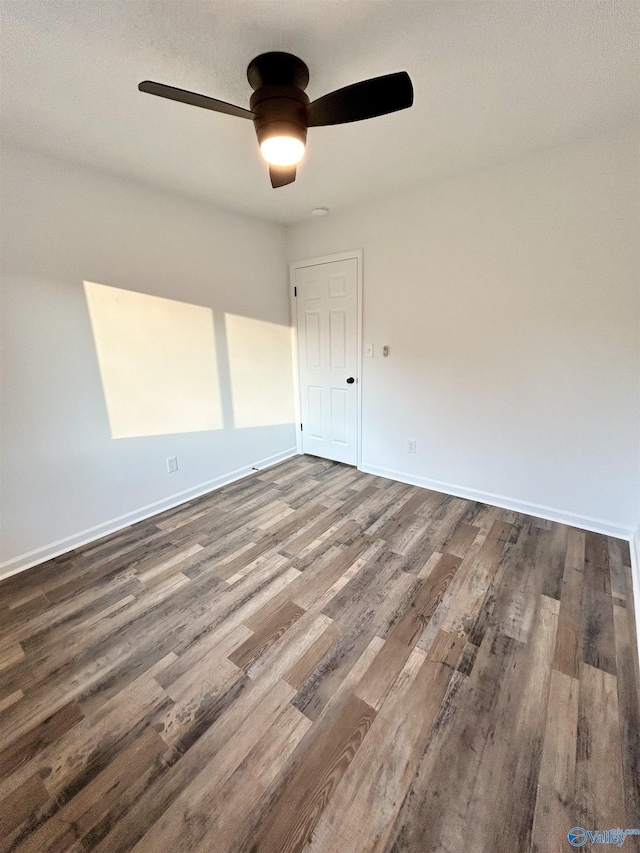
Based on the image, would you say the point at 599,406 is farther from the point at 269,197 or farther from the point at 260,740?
the point at 269,197

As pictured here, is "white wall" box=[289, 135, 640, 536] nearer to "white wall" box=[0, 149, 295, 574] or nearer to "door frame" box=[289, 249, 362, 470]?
"door frame" box=[289, 249, 362, 470]

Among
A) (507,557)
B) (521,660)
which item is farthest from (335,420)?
(521,660)

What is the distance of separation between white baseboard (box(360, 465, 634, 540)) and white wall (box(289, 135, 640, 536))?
0.04ft

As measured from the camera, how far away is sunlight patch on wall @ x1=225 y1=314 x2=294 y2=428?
325cm

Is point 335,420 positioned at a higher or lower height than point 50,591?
higher

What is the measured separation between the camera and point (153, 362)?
265 centimetres

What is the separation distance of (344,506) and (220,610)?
130 cm

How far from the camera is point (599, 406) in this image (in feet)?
7.34

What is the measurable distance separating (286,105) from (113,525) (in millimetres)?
2734

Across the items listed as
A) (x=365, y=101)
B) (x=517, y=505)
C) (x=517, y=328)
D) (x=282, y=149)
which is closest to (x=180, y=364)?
(x=282, y=149)

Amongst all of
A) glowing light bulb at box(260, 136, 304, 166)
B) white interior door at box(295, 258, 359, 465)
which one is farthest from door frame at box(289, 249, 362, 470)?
glowing light bulb at box(260, 136, 304, 166)

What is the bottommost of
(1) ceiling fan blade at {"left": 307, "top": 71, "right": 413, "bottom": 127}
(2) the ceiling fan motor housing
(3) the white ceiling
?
(1) ceiling fan blade at {"left": 307, "top": 71, "right": 413, "bottom": 127}
